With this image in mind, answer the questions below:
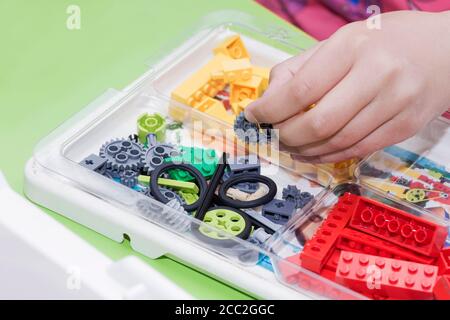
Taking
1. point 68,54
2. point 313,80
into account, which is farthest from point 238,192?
point 68,54

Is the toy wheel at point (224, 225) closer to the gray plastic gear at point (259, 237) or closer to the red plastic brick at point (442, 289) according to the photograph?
the gray plastic gear at point (259, 237)

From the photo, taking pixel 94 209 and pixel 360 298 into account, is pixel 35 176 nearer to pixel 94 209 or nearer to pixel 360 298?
pixel 94 209

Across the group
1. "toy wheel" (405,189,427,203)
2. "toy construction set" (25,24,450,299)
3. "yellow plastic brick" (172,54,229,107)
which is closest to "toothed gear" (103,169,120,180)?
"toy construction set" (25,24,450,299)

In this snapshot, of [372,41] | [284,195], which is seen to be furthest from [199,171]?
[372,41]

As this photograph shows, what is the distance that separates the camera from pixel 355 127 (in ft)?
1.93

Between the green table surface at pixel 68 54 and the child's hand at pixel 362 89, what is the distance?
175mm

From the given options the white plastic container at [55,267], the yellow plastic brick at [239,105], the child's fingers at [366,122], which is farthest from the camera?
the yellow plastic brick at [239,105]

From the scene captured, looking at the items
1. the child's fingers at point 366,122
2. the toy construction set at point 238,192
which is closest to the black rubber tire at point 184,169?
the toy construction set at point 238,192

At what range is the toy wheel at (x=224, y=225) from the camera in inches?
21.7

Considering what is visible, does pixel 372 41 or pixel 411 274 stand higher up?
pixel 372 41

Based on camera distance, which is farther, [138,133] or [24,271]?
[138,133]

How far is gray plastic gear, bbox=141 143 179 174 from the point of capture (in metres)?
0.62
